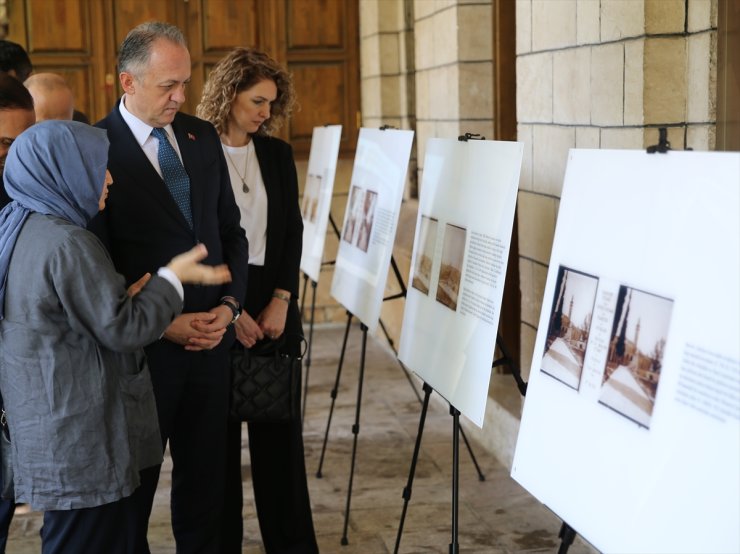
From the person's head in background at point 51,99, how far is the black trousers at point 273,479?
5.15 feet

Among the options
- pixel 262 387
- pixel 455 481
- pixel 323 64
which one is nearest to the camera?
pixel 455 481

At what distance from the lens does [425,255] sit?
125 inches

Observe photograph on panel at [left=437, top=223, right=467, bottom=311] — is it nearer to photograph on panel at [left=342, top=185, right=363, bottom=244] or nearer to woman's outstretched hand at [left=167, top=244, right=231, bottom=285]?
woman's outstretched hand at [left=167, top=244, right=231, bottom=285]

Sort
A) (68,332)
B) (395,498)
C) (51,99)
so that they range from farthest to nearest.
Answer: (51,99)
(395,498)
(68,332)

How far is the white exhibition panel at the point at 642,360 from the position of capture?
5.35 ft

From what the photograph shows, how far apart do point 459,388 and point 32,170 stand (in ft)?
4.13

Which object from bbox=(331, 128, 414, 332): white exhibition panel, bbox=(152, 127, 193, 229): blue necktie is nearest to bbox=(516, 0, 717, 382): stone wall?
bbox=(331, 128, 414, 332): white exhibition panel

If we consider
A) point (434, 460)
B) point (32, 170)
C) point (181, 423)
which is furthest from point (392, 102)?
point (32, 170)

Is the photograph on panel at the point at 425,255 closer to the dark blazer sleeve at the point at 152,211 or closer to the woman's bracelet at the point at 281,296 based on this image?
the woman's bracelet at the point at 281,296

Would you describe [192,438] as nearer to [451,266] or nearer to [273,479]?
[273,479]

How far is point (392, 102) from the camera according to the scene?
22.7ft

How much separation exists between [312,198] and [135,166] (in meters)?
2.95

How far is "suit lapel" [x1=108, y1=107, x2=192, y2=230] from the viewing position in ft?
8.94

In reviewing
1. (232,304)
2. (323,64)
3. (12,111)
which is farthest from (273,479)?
(323,64)
